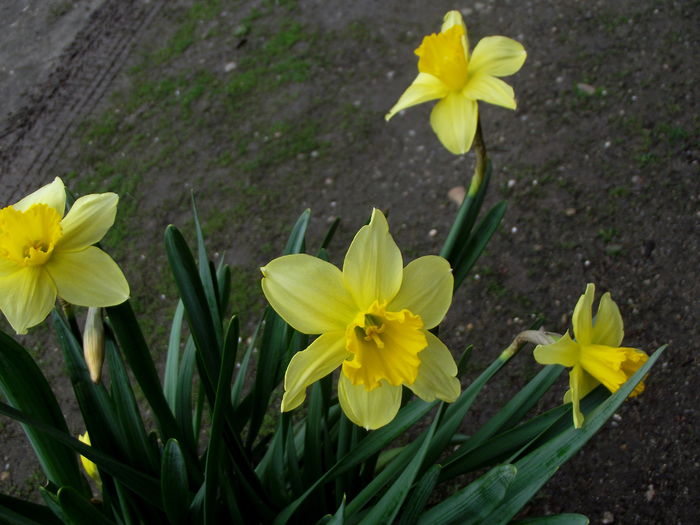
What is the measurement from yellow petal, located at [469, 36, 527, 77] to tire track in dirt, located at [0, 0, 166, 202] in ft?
7.39

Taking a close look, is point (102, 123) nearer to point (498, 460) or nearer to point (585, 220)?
point (585, 220)

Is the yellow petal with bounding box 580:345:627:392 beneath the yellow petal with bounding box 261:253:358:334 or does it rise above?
beneath

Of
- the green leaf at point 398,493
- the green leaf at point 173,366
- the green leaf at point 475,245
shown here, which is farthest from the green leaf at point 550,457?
the green leaf at point 173,366

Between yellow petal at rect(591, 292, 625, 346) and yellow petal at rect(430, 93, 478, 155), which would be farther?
yellow petal at rect(430, 93, 478, 155)

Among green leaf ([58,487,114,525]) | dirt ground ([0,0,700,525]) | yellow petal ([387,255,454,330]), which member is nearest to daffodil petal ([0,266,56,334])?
green leaf ([58,487,114,525])

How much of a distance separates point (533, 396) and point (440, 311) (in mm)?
484

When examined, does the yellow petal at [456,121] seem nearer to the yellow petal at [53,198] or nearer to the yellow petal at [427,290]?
the yellow petal at [427,290]

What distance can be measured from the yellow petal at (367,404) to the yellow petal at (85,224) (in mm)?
396

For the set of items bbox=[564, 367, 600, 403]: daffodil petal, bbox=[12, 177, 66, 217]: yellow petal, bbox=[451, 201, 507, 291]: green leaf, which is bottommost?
bbox=[564, 367, 600, 403]: daffodil petal

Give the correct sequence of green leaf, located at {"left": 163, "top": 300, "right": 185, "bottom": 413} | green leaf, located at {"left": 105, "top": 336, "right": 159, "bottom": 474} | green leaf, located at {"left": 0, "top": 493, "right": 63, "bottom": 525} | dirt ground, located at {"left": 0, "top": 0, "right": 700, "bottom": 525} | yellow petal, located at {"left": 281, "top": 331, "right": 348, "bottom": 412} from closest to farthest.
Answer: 1. yellow petal, located at {"left": 281, "top": 331, "right": 348, "bottom": 412}
2. green leaf, located at {"left": 0, "top": 493, "right": 63, "bottom": 525}
3. green leaf, located at {"left": 105, "top": 336, "right": 159, "bottom": 474}
4. green leaf, located at {"left": 163, "top": 300, "right": 185, "bottom": 413}
5. dirt ground, located at {"left": 0, "top": 0, "right": 700, "bottom": 525}

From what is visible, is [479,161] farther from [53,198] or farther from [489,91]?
[53,198]

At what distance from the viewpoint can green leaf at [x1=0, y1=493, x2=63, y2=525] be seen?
3.10 ft

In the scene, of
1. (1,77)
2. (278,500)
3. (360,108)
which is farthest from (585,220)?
(1,77)

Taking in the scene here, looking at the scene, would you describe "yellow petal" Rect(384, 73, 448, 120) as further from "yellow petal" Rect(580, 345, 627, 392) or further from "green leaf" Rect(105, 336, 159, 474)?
"green leaf" Rect(105, 336, 159, 474)
